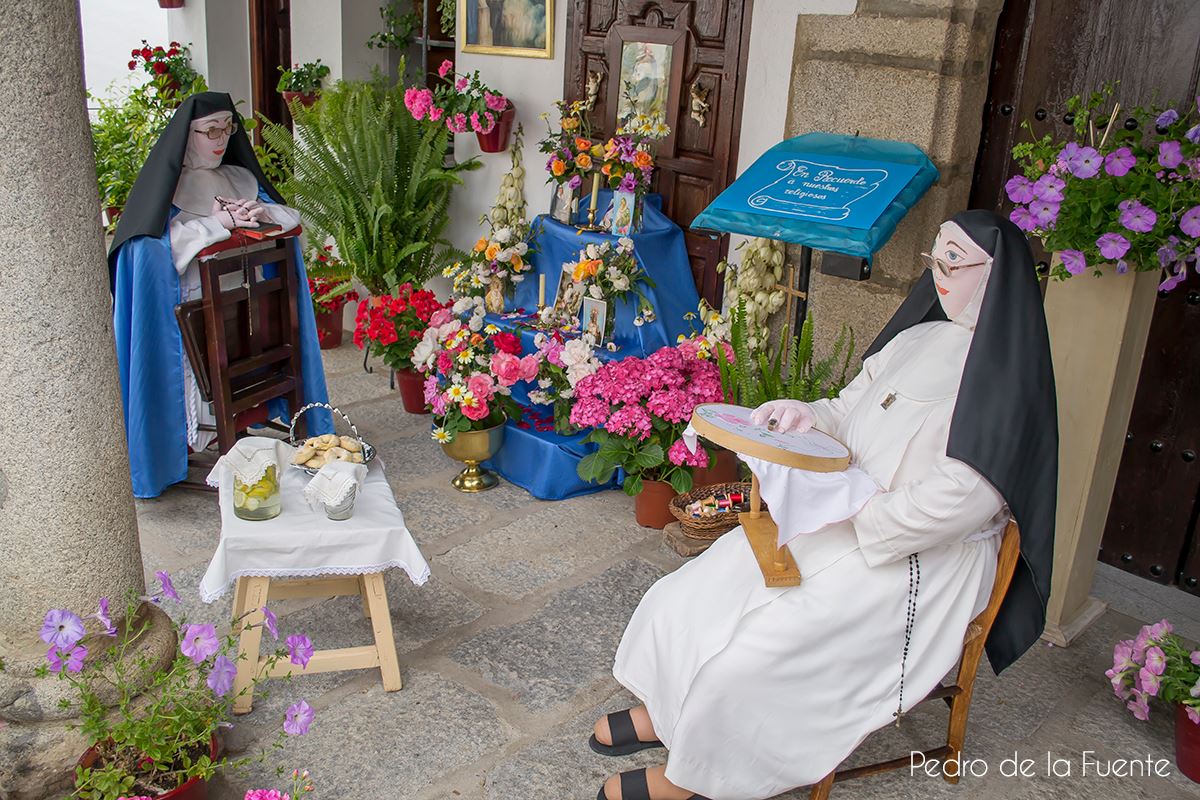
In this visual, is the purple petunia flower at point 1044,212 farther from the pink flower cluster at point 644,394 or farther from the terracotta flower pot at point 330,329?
the terracotta flower pot at point 330,329

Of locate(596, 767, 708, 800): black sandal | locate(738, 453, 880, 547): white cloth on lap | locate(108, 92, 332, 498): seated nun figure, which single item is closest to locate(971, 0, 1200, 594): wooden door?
locate(738, 453, 880, 547): white cloth on lap

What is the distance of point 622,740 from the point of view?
3.18 metres

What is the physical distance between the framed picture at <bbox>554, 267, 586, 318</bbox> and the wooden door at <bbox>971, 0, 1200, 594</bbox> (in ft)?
6.15

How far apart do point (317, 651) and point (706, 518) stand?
1.67 m

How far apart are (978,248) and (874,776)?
161 cm

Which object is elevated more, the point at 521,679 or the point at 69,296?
the point at 69,296

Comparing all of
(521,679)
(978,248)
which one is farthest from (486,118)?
(978,248)

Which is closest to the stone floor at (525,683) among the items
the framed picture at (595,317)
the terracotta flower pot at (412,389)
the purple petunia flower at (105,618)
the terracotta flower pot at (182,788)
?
the terracotta flower pot at (182,788)

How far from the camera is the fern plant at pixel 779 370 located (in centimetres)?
437

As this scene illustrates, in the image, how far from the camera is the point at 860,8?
174 inches

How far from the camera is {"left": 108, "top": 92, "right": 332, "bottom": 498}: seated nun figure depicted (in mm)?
4457

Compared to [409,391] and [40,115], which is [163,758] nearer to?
[40,115]

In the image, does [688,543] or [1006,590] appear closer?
[1006,590]

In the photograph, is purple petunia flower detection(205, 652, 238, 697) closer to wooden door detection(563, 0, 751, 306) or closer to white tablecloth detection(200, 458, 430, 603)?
white tablecloth detection(200, 458, 430, 603)
